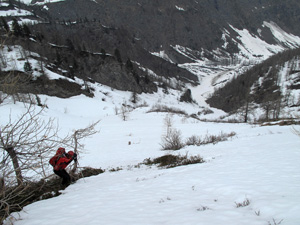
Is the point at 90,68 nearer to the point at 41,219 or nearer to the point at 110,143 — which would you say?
the point at 110,143

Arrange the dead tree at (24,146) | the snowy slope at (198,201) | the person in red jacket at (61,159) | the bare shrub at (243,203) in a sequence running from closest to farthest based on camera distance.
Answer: the snowy slope at (198,201) < the bare shrub at (243,203) < the dead tree at (24,146) < the person in red jacket at (61,159)

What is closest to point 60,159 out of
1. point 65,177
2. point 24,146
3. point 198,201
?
point 24,146

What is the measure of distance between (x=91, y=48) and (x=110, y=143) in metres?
92.5

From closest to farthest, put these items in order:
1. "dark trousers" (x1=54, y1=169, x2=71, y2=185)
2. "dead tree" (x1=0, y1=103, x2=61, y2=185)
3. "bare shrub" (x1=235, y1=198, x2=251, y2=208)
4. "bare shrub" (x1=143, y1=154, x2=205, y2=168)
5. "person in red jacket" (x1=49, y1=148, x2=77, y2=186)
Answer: "bare shrub" (x1=235, y1=198, x2=251, y2=208), "dead tree" (x1=0, y1=103, x2=61, y2=185), "person in red jacket" (x1=49, y1=148, x2=77, y2=186), "dark trousers" (x1=54, y1=169, x2=71, y2=185), "bare shrub" (x1=143, y1=154, x2=205, y2=168)

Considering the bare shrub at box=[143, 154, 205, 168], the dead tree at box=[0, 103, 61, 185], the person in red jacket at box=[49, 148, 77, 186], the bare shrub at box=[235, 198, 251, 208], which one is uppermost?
the dead tree at box=[0, 103, 61, 185]

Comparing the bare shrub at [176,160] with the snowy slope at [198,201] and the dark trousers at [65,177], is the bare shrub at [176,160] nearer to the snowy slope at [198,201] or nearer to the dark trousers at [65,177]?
the snowy slope at [198,201]

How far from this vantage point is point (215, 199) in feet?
13.5

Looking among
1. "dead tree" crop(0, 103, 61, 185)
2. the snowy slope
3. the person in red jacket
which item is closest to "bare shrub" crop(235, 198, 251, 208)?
the snowy slope

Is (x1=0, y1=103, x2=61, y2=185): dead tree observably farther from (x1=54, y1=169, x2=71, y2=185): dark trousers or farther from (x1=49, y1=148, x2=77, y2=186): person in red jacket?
(x1=54, y1=169, x2=71, y2=185): dark trousers

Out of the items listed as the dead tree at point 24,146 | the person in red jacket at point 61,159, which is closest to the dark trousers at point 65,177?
the person in red jacket at point 61,159

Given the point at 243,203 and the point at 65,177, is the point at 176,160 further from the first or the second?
the point at 243,203

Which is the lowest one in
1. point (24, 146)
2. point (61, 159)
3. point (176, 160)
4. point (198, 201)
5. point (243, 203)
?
point (176, 160)

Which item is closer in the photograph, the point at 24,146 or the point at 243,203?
the point at 243,203

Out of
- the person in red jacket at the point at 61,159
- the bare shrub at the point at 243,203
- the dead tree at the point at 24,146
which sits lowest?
the bare shrub at the point at 243,203
